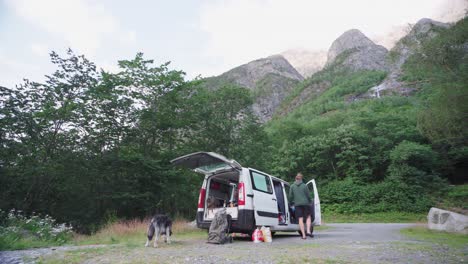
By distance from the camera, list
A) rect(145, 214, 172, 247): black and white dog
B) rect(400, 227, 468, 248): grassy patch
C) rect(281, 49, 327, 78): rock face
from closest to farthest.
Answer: rect(400, 227, 468, 248): grassy patch
rect(145, 214, 172, 247): black and white dog
rect(281, 49, 327, 78): rock face

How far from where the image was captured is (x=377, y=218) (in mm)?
21156

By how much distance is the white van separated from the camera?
7.42 m

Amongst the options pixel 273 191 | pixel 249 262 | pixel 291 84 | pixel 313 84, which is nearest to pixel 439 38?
pixel 273 191

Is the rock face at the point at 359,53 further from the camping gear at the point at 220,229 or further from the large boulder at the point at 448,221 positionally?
the camping gear at the point at 220,229

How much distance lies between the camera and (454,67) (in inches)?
443

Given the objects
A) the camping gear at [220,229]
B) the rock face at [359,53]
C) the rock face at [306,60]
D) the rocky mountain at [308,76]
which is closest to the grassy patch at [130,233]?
the camping gear at [220,229]

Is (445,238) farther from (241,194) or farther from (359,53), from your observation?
(359,53)

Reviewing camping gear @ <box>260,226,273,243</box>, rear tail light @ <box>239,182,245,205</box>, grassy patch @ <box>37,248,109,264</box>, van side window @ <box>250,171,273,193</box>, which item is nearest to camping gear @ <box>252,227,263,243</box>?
camping gear @ <box>260,226,273,243</box>

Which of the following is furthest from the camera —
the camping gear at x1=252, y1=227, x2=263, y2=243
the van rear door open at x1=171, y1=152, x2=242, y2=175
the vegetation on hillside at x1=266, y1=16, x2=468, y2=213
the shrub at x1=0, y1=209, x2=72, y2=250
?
the vegetation on hillside at x1=266, y1=16, x2=468, y2=213

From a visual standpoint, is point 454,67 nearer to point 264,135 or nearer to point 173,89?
point 264,135

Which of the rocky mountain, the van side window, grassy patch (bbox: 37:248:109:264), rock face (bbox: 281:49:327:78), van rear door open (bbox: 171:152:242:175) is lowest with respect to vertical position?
grassy patch (bbox: 37:248:109:264)

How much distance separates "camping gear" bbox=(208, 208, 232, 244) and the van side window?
106 centimetres

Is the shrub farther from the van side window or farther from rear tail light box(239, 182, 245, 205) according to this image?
the van side window

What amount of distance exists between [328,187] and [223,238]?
20.1 metres
